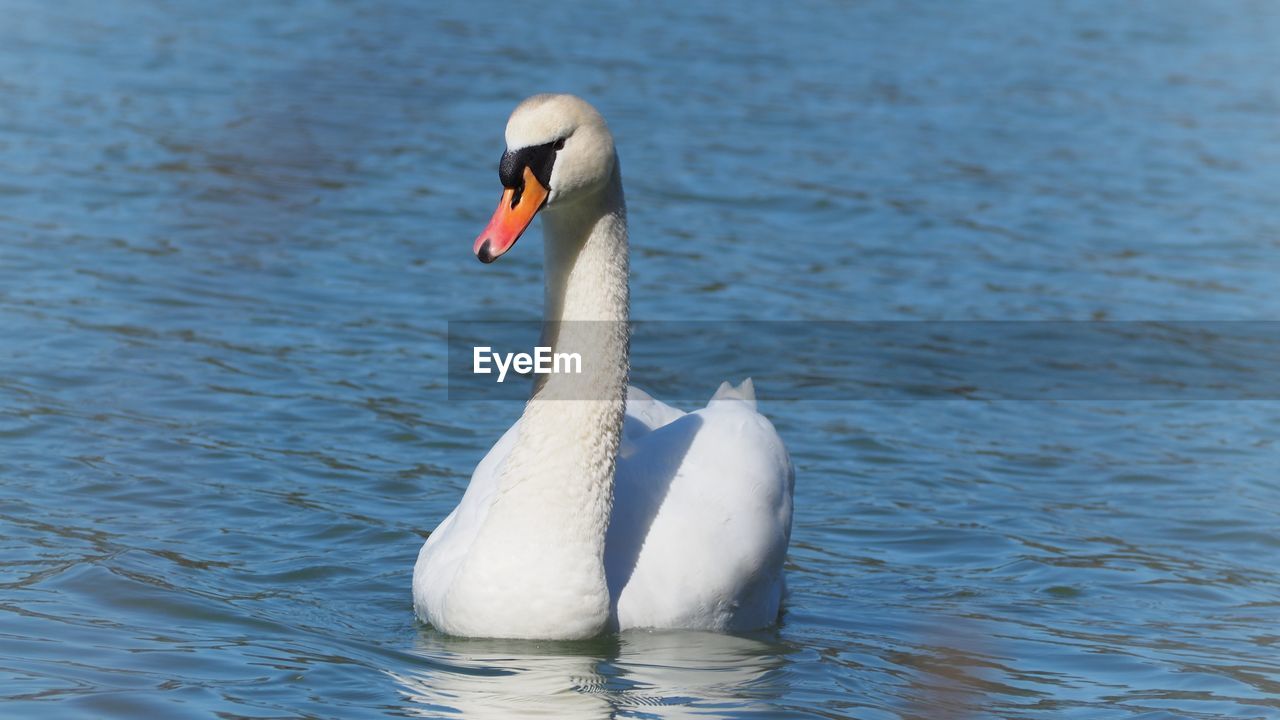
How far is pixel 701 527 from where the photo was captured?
16.9 ft

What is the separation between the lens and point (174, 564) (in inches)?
225

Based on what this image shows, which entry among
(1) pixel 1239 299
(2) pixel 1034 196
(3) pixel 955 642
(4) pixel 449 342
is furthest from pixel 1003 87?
(3) pixel 955 642

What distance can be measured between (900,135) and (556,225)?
10687mm

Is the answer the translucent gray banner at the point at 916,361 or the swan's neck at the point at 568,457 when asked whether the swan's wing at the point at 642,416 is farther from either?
the translucent gray banner at the point at 916,361

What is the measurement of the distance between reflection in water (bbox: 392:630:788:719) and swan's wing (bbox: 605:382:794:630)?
0.31 ft

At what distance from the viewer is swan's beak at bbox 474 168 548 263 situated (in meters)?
4.36

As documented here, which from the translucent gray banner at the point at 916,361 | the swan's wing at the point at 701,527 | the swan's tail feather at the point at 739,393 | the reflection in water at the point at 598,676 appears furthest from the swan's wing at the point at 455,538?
the translucent gray banner at the point at 916,361

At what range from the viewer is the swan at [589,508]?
4898 mm

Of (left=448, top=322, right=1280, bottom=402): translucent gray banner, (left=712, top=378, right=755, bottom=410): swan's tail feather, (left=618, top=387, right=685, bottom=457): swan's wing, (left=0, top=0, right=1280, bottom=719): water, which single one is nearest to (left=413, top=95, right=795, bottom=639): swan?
(left=0, top=0, right=1280, bottom=719): water

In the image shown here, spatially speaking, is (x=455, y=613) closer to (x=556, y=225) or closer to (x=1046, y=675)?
(x=556, y=225)

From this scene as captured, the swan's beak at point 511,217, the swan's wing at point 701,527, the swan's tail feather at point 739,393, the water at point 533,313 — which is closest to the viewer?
the swan's beak at point 511,217

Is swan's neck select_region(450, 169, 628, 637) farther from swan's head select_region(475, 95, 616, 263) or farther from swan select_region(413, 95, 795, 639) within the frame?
swan's head select_region(475, 95, 616, 263)

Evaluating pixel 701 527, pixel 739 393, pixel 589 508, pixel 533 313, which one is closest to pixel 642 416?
pixel 739 393

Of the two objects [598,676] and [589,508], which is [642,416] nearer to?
[589,508]
